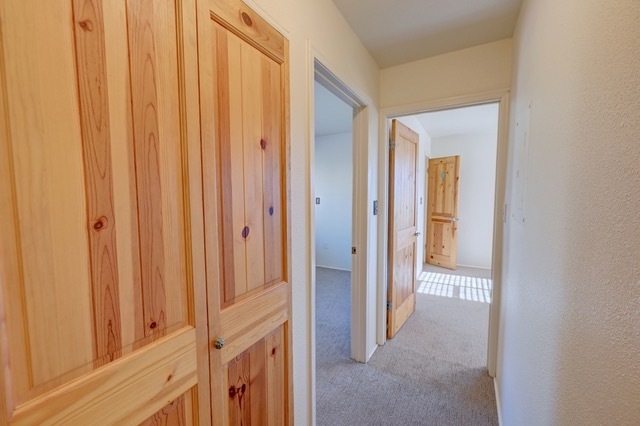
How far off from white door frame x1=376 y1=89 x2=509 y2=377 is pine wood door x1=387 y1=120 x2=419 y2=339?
0.08 metres

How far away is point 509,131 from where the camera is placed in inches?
71.7

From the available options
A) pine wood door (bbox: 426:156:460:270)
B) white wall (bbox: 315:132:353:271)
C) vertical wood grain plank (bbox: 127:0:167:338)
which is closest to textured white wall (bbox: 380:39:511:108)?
vertical wood grain plank (bbox: 127:0:167:338)

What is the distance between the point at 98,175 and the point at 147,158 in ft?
0.37

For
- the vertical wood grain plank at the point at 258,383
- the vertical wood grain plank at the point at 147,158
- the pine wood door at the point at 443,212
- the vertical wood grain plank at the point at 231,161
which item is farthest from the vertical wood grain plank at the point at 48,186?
the pine wood door at the point at 443,212

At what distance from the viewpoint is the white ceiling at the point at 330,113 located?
2.82 meters

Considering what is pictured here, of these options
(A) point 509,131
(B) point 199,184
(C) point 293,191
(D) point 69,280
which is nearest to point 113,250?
(D) point 69,280

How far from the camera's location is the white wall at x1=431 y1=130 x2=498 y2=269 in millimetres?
4727

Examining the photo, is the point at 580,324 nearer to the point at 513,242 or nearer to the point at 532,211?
the point at 532,211

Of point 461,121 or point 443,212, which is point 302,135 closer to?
point 461,121

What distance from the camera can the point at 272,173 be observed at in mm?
1062

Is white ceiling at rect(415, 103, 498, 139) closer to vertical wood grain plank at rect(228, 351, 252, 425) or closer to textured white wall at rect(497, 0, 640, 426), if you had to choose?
textured white wall at rect(497, 0, 640, 426)

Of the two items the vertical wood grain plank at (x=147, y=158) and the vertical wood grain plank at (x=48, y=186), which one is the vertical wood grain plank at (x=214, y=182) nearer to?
the vertical wood grain plank at (x=147, y=158)

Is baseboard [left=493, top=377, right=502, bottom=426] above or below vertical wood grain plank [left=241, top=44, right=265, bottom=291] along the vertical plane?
below

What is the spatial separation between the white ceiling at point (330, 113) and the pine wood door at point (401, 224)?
2.76 feet
